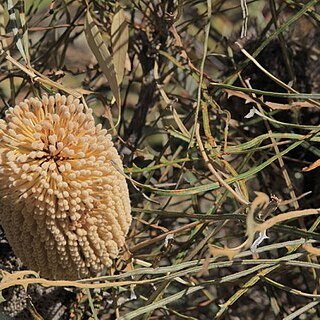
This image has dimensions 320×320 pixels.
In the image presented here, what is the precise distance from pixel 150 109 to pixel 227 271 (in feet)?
0.75

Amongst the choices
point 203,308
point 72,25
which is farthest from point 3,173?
point 203,308

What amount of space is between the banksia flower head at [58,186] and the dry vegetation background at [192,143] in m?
0.03

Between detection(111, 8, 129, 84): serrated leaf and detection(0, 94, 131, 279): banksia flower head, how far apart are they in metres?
0.10

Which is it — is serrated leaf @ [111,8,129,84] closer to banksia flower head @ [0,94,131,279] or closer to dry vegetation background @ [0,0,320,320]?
dry vegetation background @ [0,0,320,320]

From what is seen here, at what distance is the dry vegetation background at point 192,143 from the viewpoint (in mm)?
651

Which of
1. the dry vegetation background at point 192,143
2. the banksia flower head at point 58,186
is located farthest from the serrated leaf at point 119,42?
the banksia flower head at point 58,186

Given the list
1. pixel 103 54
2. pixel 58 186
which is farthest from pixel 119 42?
pixel 58 186

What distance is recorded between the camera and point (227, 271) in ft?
3.32

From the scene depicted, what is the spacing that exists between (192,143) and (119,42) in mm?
114

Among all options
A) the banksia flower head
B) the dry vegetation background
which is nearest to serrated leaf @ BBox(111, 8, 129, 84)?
the dry vegetation background

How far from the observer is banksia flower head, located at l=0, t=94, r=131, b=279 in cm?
60

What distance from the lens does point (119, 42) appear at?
0.74m

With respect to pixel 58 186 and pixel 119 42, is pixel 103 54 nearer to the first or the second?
pixel 119 42

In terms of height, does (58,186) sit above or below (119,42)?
below
